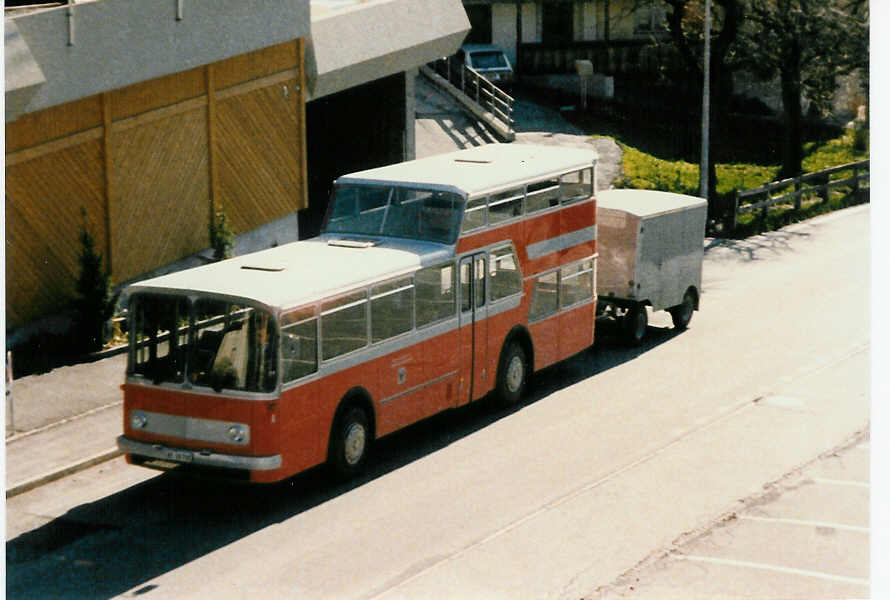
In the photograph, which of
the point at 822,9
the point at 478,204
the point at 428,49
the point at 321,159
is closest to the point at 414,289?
the point at 478,204

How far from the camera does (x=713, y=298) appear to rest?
95.0 feet

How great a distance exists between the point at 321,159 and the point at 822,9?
14.5m

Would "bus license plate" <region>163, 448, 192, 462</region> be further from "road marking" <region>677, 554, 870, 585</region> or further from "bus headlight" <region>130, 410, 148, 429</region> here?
"road marking" <region>677, 554, 870, 585</region>

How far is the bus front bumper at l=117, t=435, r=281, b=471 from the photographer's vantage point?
16.4m

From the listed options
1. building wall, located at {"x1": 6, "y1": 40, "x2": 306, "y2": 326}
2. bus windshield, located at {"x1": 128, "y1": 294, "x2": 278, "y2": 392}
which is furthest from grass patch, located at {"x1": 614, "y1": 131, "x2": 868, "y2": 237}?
bus windshield, located at {"x1": 128, "y1": 294, "x2": 278, "y2": 392}

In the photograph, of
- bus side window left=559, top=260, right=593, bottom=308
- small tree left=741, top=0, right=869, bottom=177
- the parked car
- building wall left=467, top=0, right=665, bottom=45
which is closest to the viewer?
bus side window left=559, top=260, right=593, bottom=308

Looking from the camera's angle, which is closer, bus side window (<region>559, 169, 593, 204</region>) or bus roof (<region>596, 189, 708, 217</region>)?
bus side window (<region>559, 169, 593, 204</region>)

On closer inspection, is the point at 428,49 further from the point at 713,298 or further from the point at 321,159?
the point at 713,298

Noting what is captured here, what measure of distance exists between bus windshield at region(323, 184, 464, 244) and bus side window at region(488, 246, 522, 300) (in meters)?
0.97

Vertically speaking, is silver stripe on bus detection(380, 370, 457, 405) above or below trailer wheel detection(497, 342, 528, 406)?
above

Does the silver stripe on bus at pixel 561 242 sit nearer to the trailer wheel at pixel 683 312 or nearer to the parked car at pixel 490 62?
the trailer wheel at pixel 683 312

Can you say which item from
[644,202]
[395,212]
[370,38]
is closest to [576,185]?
[644,202]

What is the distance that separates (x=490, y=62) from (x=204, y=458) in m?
37.4

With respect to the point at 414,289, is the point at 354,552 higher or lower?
lower
